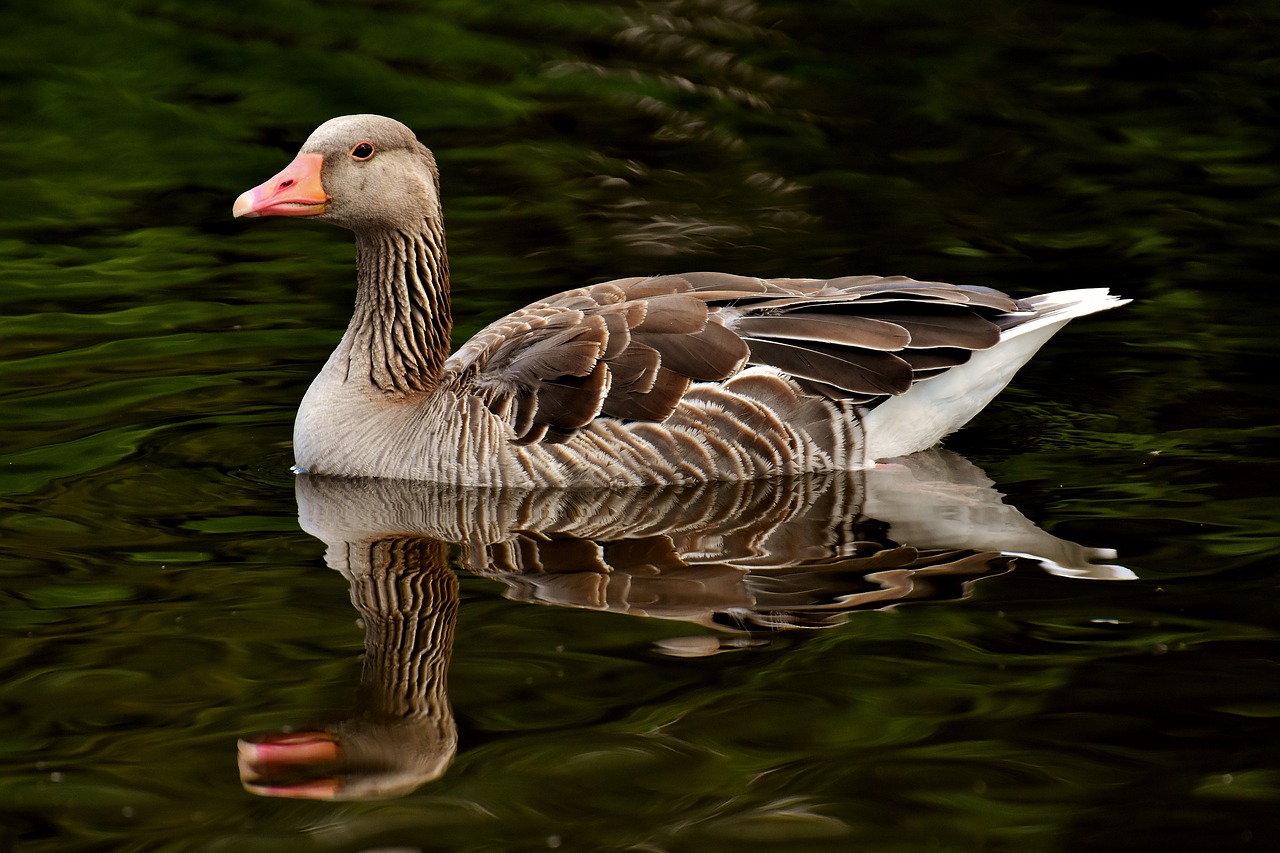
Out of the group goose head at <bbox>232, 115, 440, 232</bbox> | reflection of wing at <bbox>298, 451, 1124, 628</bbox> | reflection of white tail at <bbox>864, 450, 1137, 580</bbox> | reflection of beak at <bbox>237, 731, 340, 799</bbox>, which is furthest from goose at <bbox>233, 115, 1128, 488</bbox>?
reflection of beak at <bbox>237, 731, 340, 799</bbox>

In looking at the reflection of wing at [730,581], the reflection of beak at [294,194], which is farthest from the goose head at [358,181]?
the reflection of wing at [730,581]

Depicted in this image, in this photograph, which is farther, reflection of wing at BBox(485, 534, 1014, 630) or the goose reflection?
reflection of wing at BBox(485, 534, 1014, 630)

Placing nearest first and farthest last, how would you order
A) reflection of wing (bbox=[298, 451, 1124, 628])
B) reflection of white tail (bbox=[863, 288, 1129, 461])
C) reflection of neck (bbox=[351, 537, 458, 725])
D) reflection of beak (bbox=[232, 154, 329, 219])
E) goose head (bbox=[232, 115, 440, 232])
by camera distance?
reflection of neck (bbox=[351, 537, 458, 725])
reflection of wing (bbox=[298, 451, 1124, 628])
reflection of beak (bbox=[232, 154, 329, 219])
goose head (bbox=[232, 115, 440, 232])
reflection of white tail (bbox=[863, 288, 1129, 461])

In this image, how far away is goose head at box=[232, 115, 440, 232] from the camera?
10094 millimetres

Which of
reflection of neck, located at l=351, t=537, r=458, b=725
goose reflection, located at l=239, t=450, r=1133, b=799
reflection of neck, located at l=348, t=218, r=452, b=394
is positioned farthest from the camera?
reflection of neck, located at l=348, t=218, r=452, b=394

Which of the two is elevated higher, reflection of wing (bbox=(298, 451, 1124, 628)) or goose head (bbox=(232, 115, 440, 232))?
goose head (bbox=(232, 115, 440, 232))

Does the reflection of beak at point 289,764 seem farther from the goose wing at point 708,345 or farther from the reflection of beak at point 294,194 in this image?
the reflection of beak at point 294,194

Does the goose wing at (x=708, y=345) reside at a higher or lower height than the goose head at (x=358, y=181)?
lower

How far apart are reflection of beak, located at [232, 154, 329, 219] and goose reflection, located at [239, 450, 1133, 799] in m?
1.61

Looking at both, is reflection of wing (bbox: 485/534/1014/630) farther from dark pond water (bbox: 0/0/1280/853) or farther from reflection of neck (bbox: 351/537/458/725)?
reflection of neck (bbox: 351/537/458/725)

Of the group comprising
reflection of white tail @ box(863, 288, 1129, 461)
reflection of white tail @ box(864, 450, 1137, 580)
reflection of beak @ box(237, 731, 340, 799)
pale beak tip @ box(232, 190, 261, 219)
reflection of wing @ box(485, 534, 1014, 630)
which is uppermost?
pale beak tip @ box(232, 190, 261, 219)

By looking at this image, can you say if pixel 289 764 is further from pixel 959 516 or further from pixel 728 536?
pixel 959 516

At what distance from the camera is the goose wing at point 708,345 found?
9.98 metres

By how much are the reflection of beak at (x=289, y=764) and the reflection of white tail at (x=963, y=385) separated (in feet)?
15.3
